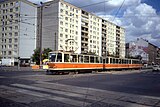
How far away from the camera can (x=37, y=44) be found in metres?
78.2

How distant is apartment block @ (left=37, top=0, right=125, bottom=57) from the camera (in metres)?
69.8

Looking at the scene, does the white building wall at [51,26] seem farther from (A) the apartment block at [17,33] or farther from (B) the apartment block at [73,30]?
(A) the apartment block at [17,33]

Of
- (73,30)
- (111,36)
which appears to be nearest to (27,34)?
(73,30)

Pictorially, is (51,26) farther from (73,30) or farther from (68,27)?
(73,30)

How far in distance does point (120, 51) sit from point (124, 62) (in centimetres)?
6376

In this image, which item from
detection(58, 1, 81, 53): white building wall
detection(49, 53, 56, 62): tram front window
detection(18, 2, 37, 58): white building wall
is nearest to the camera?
detection(49, 53, 56, 62): tram front window

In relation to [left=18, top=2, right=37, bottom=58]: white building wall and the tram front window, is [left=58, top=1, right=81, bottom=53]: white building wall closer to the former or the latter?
[left=18, top=2, right=37, bottom=58]: white building wall

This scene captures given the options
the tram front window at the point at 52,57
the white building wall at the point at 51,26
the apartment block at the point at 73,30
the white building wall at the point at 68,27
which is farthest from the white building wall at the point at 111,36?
the tram front window at the point at 52,57

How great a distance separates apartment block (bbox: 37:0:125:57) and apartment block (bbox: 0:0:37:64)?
3738 mm

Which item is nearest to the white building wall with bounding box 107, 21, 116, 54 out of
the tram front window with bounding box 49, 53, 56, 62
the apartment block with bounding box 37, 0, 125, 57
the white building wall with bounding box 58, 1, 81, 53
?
the apartment block with bounding box 37, 0, 125, 57

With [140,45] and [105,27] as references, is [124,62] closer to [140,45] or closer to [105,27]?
[105,27]

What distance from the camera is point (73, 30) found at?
251ft

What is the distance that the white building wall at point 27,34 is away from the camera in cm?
7459

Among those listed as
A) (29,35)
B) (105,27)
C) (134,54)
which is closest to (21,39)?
(29,35)
